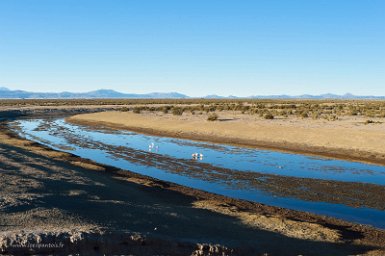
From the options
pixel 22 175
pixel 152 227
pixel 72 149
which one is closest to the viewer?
pixel 152 227

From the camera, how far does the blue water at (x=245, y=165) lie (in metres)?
13.6

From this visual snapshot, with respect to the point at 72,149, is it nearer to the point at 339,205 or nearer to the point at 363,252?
the point at 339,205

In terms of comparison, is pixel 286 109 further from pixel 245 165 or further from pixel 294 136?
pixel 245 165

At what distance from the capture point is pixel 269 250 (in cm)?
887

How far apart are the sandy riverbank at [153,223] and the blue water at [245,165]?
4.17 feet

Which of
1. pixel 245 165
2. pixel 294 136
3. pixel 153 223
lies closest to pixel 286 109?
pixel 294 136

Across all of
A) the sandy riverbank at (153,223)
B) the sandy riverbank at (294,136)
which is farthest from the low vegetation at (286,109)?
the sandy riverbank at (153,223)

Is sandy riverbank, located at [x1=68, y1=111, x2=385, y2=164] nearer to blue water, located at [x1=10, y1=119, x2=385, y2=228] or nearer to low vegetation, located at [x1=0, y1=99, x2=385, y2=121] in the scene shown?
blue water, located at [x1=10, y1=119, x2=385, y2=228]

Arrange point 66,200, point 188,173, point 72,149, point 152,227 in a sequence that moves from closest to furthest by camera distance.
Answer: point 152,227, point 66,200, point 188,173, point 72,149

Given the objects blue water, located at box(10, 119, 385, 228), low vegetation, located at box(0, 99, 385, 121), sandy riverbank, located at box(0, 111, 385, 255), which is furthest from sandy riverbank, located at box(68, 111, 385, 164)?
sandy riverbank, located at box(0, 111, 385, 255)

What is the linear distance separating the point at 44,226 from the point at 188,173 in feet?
34.5

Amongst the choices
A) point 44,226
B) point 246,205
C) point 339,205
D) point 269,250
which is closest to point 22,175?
point 44,226

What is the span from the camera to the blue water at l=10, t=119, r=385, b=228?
1357 centimetres

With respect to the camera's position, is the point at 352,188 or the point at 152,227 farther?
the point at 352,188
